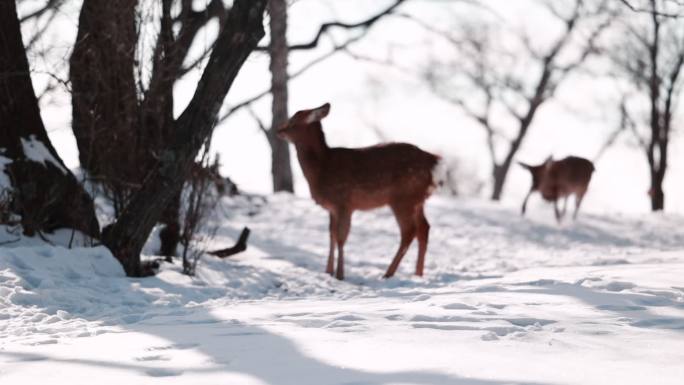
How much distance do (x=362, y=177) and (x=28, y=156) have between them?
3.24 metres

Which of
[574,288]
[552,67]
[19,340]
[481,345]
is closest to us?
[481,345]

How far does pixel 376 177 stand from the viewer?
829 cm

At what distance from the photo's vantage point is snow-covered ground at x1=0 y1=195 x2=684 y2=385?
10.8 ft

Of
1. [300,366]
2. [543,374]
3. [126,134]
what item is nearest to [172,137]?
[126,134]

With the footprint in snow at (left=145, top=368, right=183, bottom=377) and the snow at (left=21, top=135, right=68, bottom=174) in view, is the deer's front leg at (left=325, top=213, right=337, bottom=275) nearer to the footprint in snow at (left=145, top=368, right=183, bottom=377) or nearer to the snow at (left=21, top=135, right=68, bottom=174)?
the snow at (left=21, top=135, right=68, bottom=174)

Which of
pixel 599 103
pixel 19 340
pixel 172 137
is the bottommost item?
pixel 19 340

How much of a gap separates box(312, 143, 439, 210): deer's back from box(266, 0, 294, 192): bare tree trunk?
6.53 meters

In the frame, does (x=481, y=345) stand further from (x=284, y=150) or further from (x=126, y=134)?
(x=284, y=150)

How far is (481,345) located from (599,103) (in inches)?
1102

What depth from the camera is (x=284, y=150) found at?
16406mm

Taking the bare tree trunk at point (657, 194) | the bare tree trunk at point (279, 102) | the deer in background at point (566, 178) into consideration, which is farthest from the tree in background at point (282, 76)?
the bare tree trunk at point (657, 194)

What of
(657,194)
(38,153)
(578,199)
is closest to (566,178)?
(578,199)

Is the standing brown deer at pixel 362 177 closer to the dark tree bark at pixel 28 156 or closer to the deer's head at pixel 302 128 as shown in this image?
the deer's head at pixel 302 128

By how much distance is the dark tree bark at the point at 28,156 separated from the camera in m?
7.14
